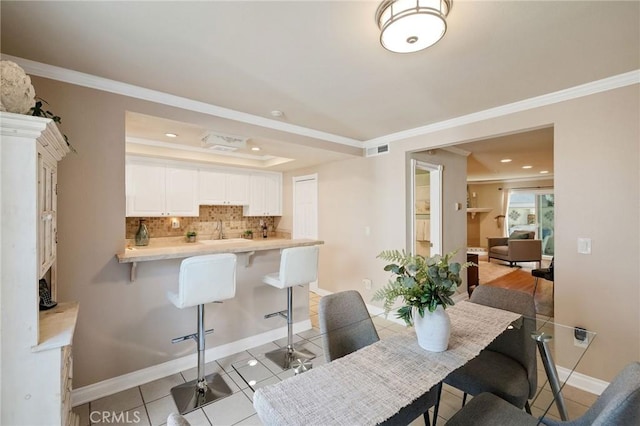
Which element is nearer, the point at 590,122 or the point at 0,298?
the point at 0,298

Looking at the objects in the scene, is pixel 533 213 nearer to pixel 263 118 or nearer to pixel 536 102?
pixel 536 102

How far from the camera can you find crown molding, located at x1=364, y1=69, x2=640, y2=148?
214cm

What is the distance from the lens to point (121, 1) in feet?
4.57

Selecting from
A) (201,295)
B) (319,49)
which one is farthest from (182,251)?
(319,49)

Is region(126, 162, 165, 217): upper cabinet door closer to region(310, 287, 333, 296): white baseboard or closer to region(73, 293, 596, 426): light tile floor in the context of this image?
region(73, 293, 596, 426): light tile floor

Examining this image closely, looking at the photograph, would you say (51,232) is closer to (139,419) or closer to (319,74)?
(139,419)

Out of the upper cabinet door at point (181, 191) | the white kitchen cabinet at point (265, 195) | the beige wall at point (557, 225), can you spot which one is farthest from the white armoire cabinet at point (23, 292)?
the white kitchen cabinet at point (265, 195)

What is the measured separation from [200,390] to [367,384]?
1.74 m

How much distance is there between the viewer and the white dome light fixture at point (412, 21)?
1.35 metres

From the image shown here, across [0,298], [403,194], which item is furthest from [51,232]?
[403,194]

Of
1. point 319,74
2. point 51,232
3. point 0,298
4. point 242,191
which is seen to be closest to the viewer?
point 0,298

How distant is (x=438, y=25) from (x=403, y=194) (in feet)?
7.77

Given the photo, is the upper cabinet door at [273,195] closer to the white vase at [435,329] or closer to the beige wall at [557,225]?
the beige wall at [557,225]

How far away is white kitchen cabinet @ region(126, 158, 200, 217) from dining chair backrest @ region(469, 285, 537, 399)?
398cm
